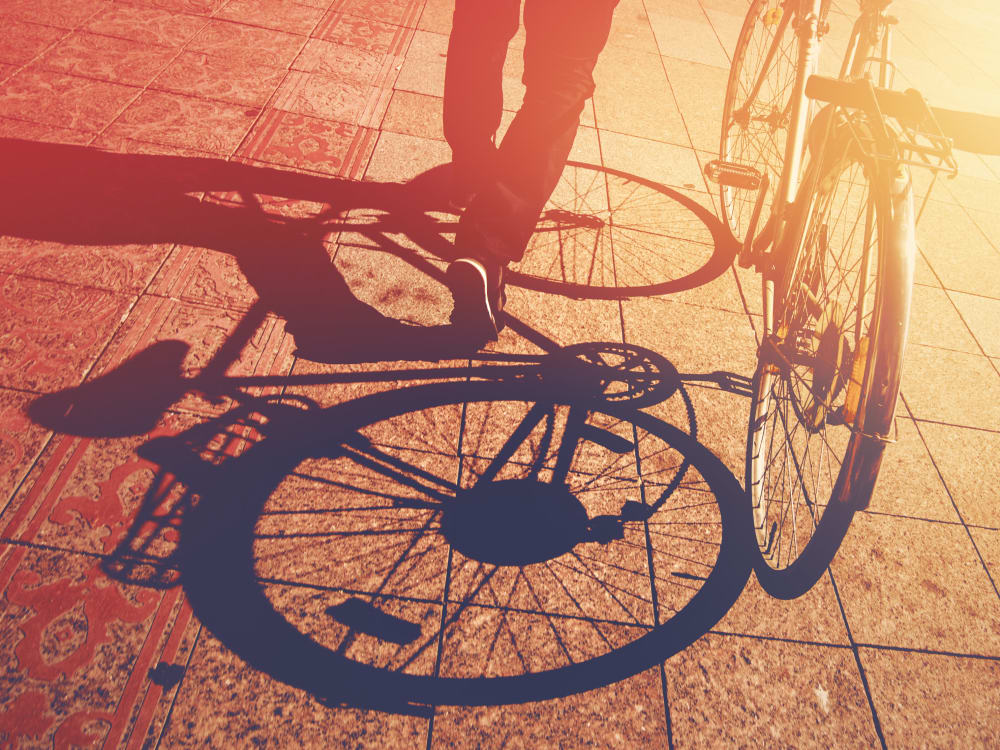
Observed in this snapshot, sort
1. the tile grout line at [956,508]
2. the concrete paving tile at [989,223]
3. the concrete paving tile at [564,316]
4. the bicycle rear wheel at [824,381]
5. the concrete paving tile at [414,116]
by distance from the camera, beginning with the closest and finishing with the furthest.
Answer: the bicycle rear wheel at [824,381], the tile grout line at [956,508], the concrete paving tile at [564,316], the concrete paving tile at [414,116], the concrete paving tile at [989,223]

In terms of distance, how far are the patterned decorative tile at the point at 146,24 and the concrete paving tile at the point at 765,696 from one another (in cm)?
528

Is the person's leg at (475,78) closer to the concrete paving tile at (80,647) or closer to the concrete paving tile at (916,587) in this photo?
the concrete paving tile at (80,647)

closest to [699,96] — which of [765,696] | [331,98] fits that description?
[331,98]

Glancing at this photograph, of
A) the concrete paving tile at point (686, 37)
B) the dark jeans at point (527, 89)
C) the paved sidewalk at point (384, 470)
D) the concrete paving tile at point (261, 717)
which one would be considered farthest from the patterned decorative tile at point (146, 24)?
the concrete paving tile at point (261, 717)

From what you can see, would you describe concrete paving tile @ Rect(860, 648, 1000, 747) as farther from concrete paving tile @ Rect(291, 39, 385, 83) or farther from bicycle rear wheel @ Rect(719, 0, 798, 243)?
concrete paving tile @ Rect(291, 39, 385, 83)

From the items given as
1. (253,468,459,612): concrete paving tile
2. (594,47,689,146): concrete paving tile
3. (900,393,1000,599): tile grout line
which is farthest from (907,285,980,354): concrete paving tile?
(253,468,459,612): concrete paving tile

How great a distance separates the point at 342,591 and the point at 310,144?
302 centimetres

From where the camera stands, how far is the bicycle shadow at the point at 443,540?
6.56ft

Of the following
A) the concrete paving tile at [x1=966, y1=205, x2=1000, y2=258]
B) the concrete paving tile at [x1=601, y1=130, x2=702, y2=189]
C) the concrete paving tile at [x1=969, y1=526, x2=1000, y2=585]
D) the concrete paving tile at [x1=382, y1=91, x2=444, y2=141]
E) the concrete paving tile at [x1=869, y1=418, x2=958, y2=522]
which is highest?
the concrete paving tile at [x1=382, y1=91, x2=444, y2=141]

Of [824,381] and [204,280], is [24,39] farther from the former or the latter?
[824,381]

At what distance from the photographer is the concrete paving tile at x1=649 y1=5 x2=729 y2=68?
630cm

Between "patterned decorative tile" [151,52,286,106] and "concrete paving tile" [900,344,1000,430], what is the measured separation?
4.36 meters

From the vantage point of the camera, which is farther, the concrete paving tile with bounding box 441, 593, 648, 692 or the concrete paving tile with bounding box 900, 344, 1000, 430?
the concrete paving tile with bounding box 900, 344, 1000, 430

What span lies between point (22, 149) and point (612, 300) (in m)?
3.38
